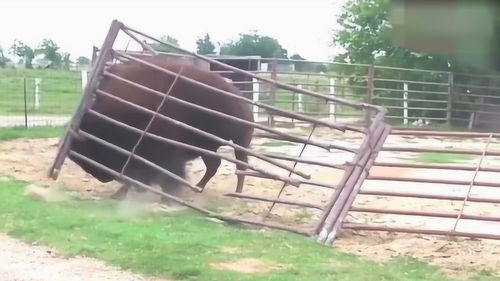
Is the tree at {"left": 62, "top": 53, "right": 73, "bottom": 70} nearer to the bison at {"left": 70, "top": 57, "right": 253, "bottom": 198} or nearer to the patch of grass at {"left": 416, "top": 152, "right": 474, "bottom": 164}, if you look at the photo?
the patch of grass at {"left": 416, "top": 152, "right": 474, "bottom": 164}

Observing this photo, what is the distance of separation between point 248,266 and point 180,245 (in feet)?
2.15

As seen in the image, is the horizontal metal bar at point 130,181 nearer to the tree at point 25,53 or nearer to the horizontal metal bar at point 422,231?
the horizontal metal bar at point 422,231

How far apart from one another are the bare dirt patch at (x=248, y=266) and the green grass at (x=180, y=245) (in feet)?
0.17

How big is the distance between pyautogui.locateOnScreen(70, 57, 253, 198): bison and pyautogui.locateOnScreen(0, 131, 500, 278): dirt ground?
1.13 ft

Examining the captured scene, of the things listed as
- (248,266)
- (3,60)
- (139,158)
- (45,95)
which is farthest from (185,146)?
(3,60)

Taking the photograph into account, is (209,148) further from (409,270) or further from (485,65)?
(485,65)

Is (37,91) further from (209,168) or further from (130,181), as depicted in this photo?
(130,181)

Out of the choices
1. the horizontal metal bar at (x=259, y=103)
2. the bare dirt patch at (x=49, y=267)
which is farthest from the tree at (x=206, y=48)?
the bare dirt patch at (x=49, y=267)

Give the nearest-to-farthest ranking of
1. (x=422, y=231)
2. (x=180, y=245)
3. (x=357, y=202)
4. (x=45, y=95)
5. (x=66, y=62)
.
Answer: (x=180, y=245) → (x=422, y=231) → (x=357, y=202) → (x=45, y=95) → (x=66, y=62)

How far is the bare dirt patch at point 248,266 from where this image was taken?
481 centimetres

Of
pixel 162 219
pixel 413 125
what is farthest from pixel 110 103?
pixel 413 125

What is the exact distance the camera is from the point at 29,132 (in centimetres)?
1377

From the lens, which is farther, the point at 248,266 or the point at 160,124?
the point at 160,124

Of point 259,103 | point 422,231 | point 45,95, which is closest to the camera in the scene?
point 422,231
